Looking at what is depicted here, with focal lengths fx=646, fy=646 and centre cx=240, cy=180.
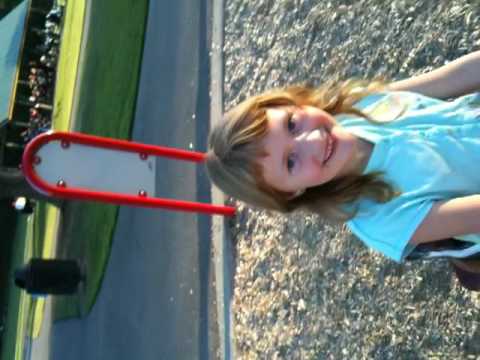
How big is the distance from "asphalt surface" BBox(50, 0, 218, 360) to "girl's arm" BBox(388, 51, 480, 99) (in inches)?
124

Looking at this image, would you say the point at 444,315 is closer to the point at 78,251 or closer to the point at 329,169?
the point at 329,169

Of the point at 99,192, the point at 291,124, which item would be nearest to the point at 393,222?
the point at 291,124

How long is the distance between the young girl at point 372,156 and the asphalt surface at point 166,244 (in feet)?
9.73

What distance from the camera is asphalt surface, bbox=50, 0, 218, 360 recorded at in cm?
564

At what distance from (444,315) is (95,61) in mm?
7563

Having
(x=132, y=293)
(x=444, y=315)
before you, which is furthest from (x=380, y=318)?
(x=132, y=293)

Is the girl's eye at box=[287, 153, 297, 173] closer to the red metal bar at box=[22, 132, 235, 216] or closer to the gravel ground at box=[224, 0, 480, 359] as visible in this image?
the gravel ground at box=[224, 0, 480, 359]

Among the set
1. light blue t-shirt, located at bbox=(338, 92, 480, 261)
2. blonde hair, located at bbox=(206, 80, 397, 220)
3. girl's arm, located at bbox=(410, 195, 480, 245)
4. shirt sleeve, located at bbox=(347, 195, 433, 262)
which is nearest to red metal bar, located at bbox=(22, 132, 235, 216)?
blonde hair, located at bbox=(206, 80, 397, 220)

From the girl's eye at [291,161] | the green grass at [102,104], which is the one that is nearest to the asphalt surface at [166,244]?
the green grass at [102,104]

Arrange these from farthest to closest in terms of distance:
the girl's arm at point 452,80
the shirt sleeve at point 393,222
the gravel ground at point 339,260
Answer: the gravel ground at point 339,260
the girl's arm at point 452,80
the shirt sleeve at point 393,222

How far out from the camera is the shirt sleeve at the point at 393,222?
2.16 metres

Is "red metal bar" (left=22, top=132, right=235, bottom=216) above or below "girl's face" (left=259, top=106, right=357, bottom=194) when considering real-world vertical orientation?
above

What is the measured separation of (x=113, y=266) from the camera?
729 cm

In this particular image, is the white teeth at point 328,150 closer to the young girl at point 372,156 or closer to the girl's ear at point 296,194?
the young girl at point 372,156
